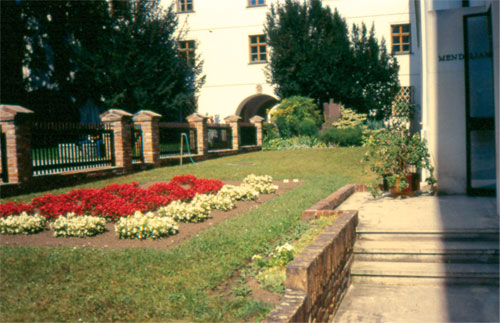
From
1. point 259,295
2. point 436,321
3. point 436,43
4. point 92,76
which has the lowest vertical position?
point 436,321

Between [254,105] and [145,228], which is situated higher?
[254,105]

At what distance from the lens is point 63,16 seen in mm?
24625

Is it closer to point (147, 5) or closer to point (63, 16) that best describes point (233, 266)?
point (147, 5)

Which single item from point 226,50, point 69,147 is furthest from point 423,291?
point 226,50

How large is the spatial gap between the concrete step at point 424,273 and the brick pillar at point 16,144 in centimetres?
843

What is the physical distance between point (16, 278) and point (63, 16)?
23417mm

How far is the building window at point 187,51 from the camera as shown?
86.8 ft

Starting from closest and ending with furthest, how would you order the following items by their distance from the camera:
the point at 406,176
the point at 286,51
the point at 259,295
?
the point at 259,295
the point at 406,176
the point at 286,51

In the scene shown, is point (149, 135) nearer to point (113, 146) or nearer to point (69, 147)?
point (113, 146)

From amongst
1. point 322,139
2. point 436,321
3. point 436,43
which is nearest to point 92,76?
point 322,139

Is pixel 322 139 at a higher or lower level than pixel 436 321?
higher

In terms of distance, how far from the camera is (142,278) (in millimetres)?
4324

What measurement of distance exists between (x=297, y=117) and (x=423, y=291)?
60.0 ft

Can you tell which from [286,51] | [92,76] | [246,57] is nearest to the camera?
[92,76]
